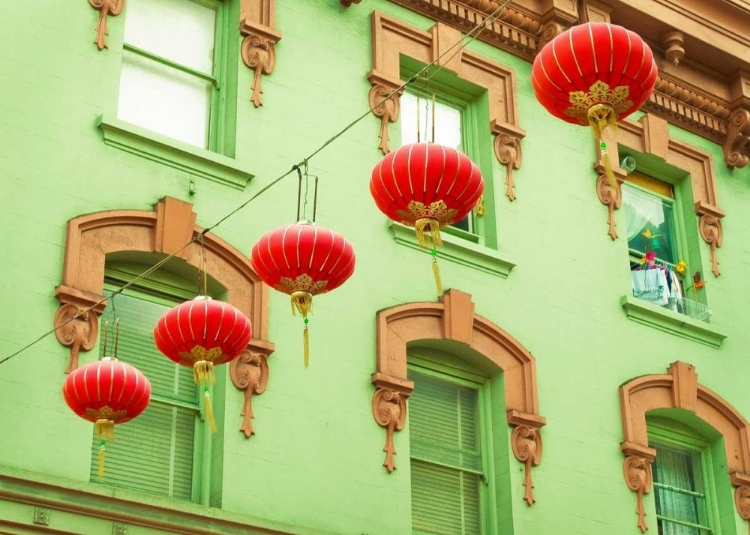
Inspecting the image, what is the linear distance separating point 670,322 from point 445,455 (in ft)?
13.3

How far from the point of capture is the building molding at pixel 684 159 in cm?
1981

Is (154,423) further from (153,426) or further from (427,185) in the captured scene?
(427,185)

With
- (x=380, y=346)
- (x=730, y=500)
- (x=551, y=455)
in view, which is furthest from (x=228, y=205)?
(x=730, y=500)

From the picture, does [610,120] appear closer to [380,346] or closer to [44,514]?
[380,346]

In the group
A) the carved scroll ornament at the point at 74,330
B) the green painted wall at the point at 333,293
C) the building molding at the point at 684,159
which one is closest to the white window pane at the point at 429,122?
the green painted wall at the point at 333,293

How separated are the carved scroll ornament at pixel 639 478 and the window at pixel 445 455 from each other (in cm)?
189

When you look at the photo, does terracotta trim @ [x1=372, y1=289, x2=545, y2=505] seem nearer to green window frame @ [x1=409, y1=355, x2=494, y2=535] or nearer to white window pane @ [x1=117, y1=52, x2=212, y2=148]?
green window frame @ [x1=409, y1=355, x2=494, y2=535]

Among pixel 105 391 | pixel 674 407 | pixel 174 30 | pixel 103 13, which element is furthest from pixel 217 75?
pixel 674 407

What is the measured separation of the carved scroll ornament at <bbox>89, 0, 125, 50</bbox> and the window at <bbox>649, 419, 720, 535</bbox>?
812 cm

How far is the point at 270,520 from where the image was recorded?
14.0 meters

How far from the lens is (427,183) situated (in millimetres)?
12273

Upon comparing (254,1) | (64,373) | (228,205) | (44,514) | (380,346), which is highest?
(254,1)

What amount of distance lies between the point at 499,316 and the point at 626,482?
2.43 meters

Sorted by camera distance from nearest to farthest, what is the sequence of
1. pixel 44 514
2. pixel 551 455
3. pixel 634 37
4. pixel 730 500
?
pixel 634 37 < pixel 44 514 < pixel 551 455 < pixel 730 500
